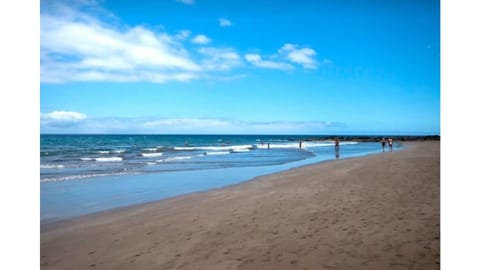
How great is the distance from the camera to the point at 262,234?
18.3ft

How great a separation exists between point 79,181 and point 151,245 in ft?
32.6

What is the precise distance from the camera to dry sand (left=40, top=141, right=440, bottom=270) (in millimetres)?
4465

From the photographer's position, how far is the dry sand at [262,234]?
4465 mm

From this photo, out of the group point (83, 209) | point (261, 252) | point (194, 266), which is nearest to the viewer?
point (194, 266)

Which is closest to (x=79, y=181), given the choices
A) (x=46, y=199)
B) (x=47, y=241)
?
(x=46, y=199)

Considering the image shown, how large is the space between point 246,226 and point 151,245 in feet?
5.70
